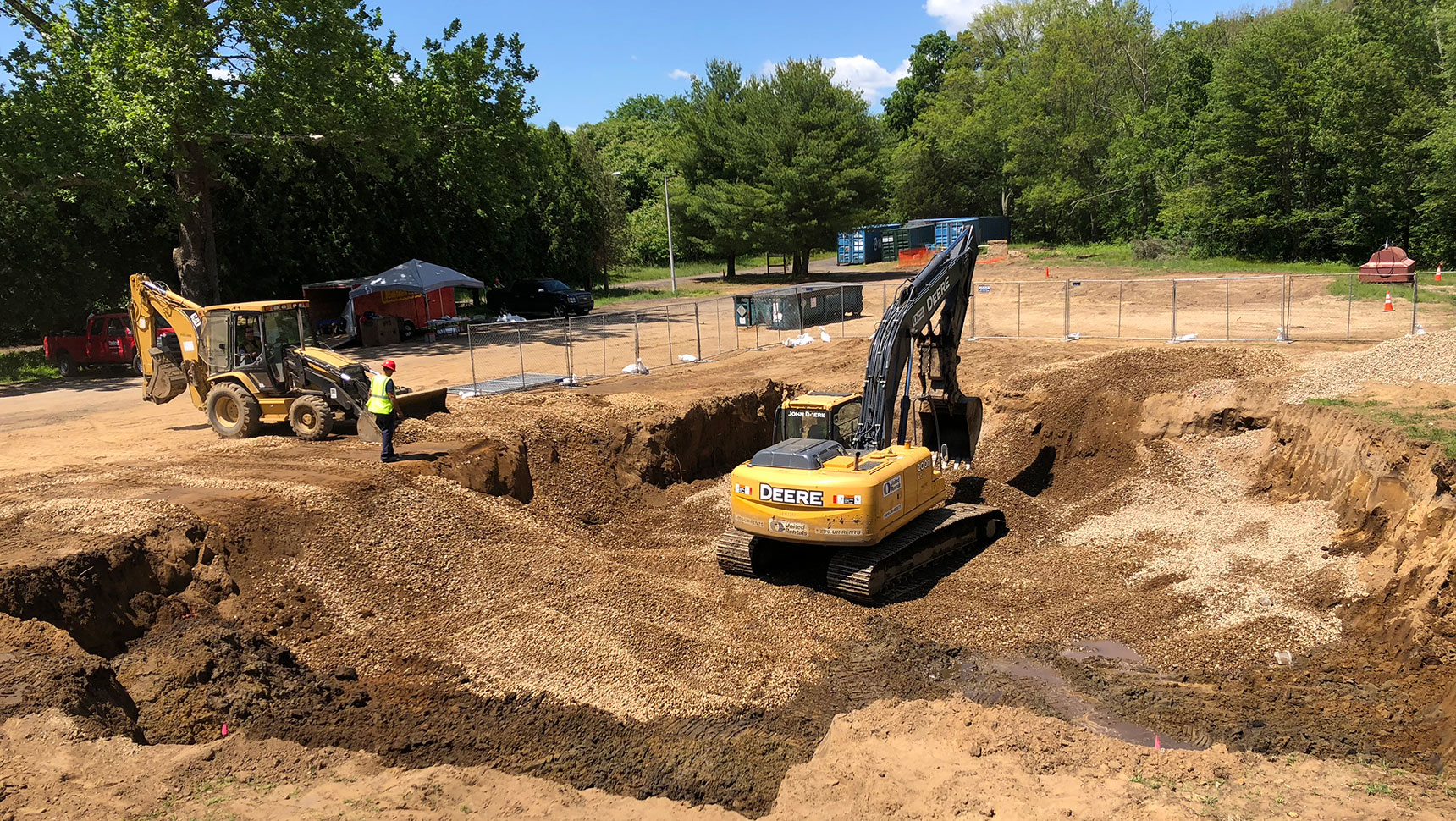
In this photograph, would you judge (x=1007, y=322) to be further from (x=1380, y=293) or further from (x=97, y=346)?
(x=97, y=346)

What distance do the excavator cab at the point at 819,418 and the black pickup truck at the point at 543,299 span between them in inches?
1001

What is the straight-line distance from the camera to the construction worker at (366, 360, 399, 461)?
50.9ft

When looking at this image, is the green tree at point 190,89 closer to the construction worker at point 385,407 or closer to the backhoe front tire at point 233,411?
the backhoe front tire at point 233,411

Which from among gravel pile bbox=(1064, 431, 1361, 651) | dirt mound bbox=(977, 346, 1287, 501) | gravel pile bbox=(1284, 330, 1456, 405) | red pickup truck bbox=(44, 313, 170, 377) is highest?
red pickup truck bbox=(44, 313, 170, 377)

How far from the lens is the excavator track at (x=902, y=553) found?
13227 mm

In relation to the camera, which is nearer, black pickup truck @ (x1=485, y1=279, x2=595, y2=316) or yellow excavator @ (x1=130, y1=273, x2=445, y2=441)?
yellow excavator @ (x1=130, y1=273, x2=445, y2=441)

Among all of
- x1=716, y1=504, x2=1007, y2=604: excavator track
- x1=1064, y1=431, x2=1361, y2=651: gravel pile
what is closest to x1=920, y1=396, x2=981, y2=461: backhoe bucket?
x1=716, y1=504, x2=1007, y2=604: excavator track

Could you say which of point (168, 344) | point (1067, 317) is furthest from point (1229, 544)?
point (168, 344)

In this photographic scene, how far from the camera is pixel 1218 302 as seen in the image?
3484cm

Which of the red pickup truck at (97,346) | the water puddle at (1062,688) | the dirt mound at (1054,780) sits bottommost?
the water puddle at (1062,688)

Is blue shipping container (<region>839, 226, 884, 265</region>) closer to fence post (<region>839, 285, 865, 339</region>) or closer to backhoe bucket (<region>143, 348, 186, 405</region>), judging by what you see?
fence post (<region>839, 285, 865, 339</region>)

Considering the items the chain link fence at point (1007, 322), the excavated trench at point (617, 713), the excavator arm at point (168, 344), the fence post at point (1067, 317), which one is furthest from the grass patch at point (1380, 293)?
the excavator arm at point (168, 344)

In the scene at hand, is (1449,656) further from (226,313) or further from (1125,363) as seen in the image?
(226,313)

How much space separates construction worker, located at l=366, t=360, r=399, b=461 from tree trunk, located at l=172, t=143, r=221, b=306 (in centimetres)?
1700
